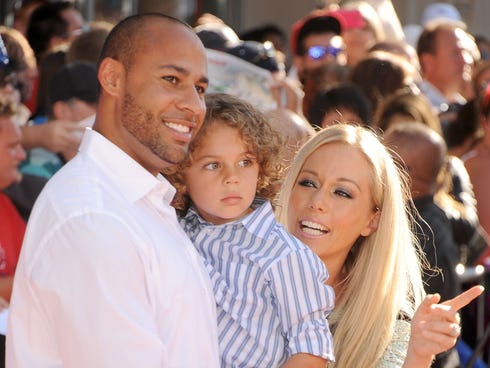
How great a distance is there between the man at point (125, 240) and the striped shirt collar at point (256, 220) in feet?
1.95

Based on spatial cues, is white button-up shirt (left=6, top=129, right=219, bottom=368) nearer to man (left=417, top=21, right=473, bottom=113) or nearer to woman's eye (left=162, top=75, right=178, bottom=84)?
woman's eye (left=162, top=75, right=178, bottom=84)

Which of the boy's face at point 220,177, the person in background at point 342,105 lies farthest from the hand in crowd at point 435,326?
the person in background at point 342,105

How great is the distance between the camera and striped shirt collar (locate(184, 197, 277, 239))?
3.67m

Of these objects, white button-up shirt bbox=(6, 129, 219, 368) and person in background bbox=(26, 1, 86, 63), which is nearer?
white button-up shirt bbox=(6, 129, 219, 368)

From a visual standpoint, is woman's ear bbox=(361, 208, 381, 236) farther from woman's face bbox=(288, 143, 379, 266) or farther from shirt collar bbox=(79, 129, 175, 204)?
shirt collar bbox=(79, 129, 175, 204)

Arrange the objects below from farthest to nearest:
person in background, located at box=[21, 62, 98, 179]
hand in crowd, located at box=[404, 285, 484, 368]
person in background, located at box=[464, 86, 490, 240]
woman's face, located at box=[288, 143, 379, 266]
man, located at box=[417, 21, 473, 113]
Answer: man, located at box=[417, 21, 473, 113] → person in background, located at box=[464, 86, 490, 240] → person in background, located at box=[21, 62, 98, 179] → woman's face, located at box=[288, 143, 379, 266] → hand in crowd, located at box=[404, 285, 484, 368]

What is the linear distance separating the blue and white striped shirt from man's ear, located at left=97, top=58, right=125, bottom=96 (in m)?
0.75

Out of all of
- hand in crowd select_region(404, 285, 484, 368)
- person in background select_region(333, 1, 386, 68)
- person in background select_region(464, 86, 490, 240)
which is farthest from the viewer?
person in background select_region(333, 1, 386, 68)

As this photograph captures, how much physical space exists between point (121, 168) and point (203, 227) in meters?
0.82

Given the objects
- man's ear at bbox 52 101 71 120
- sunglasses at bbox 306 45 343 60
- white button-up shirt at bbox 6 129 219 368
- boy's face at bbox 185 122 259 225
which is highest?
white button-up shirt at bbox 6 129 219 368

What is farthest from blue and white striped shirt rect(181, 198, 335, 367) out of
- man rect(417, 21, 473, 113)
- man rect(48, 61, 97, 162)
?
man rect(417, 21, 473, 113)

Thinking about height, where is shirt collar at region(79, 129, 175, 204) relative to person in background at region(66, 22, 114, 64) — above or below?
above

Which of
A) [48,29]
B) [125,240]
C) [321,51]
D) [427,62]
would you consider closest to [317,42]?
[321,51]

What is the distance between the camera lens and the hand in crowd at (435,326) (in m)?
3.50
